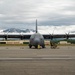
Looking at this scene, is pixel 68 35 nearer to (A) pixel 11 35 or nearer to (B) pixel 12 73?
(A) pixel 11 35

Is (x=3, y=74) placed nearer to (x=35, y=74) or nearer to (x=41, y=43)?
(x=35, y=74)

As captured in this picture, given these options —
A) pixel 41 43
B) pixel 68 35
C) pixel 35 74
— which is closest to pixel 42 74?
pixel 35 74

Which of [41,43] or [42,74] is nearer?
[42,74]

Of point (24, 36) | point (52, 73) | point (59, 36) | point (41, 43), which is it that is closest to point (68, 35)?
point (59, 36)

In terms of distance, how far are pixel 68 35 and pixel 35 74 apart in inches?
3657

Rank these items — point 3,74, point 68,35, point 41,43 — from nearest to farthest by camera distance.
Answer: point 3,74
point 41,43
point 68,35

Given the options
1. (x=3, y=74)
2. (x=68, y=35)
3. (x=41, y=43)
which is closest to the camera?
(x=3, y=74)

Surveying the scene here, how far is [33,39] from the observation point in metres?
43.0

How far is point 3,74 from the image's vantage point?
10.1 m

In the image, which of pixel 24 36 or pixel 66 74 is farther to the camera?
pixel 24 36

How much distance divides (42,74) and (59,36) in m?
98.7

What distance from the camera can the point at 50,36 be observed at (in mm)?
103750

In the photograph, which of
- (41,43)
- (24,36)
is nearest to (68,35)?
(24,36)

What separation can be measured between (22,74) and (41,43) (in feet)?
108
